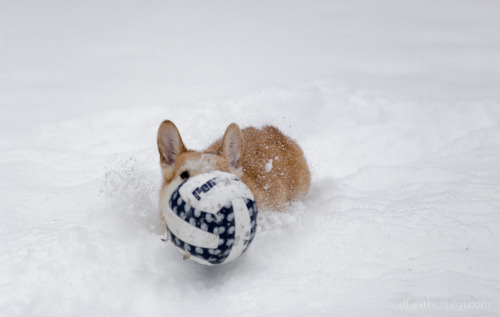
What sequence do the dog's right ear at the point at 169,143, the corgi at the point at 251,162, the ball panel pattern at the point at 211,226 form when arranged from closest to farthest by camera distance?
the ball panel pattern at the point at 211,226, the corgi at the point at 251,162, the dog's right ear at the point at 169,143

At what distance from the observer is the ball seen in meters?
2.45

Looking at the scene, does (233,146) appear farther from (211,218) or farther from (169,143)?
(211,218)

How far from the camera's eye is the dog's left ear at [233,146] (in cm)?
323

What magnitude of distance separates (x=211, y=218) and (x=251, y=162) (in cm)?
135

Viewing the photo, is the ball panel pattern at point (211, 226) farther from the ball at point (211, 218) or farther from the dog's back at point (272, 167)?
the dog's back at point (272, 167)

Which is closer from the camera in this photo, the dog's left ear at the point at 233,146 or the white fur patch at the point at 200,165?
the white fur patch at the point at 200,165

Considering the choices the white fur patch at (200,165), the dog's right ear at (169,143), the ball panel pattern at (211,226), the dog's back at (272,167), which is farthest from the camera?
the dog's back at (272,167)

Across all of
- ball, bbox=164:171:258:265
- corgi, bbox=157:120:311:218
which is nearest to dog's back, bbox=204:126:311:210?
corgi, bbox=157:120:311:218

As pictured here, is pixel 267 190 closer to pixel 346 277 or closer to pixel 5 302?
pixel 346 277

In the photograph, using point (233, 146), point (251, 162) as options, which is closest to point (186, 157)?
point (233, 146)

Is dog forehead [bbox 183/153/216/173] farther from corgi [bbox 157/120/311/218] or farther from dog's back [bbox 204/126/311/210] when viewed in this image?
dog's back [bbox 204/126/311/210]

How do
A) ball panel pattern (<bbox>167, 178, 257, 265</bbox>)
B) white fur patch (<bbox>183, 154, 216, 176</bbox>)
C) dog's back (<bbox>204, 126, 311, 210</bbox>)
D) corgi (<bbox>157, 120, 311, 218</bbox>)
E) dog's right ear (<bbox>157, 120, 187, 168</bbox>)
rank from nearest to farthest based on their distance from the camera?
ball panel pattern (<bbox>167, 178, 257, 265</bbox>) → white fur patch (<bbox>183, 154, 216, 176</bbox>) → corgi (<bbox>157, 120, 311, 218</bbox>) → dog's right ear (<bbox>157, 120, 187, 168</bbox>) → dog's back (<bbox>204, 126, 311, 210</bbox>)

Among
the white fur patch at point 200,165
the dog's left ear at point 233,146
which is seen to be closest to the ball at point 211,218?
the white fur patch at point 200,165

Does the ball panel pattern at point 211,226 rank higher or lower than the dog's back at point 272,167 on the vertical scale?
higher
